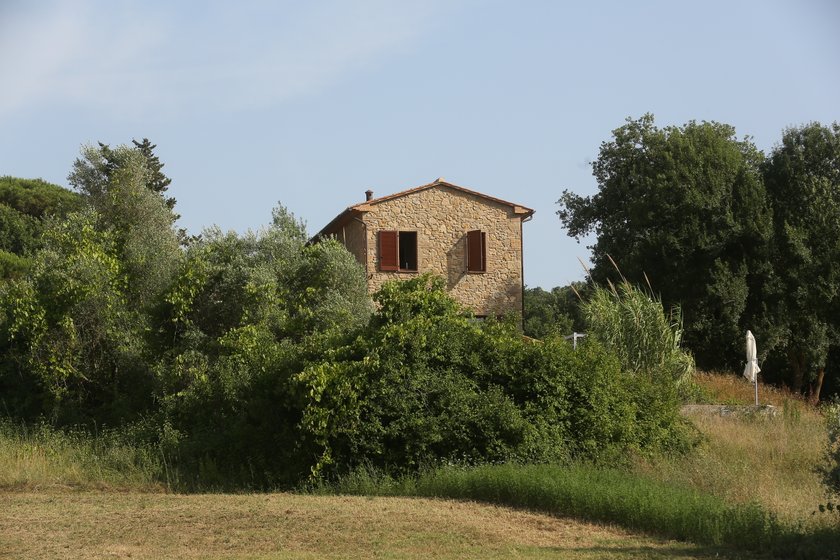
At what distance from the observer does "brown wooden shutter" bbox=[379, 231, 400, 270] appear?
110ft

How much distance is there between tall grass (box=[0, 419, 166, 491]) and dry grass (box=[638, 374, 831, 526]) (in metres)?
9.42

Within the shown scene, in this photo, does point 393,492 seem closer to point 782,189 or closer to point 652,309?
point 652,309

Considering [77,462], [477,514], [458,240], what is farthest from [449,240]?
[477,514]

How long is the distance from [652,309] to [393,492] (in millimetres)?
9188

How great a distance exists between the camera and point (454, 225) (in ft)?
114

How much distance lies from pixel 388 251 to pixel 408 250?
181 centimetres

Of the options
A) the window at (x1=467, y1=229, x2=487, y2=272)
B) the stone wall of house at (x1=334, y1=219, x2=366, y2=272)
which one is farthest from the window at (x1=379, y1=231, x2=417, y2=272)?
the window at (x1=467, y1=229, x2=487, y2=272)

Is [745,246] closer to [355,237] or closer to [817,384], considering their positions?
[817,384]

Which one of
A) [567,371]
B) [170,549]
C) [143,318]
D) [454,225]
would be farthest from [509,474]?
[454,225]

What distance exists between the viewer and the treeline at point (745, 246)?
116ft

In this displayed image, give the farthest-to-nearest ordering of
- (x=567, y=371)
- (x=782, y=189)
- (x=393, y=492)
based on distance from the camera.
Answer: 1. (x=782, y=189)
2. (x=567, y=371)
3. (x=393, y=492)

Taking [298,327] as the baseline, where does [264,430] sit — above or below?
below

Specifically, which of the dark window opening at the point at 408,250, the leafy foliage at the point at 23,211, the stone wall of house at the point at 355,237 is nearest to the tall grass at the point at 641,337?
the stone wall of house at the point at 355,237

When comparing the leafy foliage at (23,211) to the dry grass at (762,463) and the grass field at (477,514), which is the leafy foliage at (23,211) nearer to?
the grass field at (477,514)
